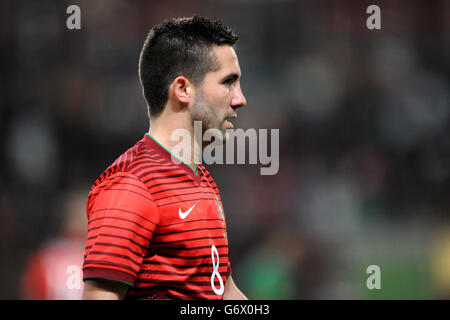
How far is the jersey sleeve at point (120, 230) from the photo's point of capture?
1868mm

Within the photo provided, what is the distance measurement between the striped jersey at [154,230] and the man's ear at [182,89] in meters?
0.21

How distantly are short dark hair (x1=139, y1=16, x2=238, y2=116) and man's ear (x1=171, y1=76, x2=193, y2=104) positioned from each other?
0.9 inches

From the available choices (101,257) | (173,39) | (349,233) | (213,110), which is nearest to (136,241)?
(101,257)

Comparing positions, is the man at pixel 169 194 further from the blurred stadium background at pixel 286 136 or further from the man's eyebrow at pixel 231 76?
the blurred stadium background at pixel 286 136

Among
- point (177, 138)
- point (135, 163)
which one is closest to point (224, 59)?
point (177, 138)

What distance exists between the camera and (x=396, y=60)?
21.7 feet

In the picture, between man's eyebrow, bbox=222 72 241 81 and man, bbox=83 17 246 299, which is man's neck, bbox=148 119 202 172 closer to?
man, bbox=83 17 246 299

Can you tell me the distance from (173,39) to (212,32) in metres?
0.17

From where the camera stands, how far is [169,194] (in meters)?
2.09

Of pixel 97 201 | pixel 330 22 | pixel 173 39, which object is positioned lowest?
pixel 97 201

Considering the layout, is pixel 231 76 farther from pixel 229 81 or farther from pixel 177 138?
pixel 177 138

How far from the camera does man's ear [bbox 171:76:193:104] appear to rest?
90.9 inches

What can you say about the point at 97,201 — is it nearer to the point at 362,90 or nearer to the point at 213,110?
the point at 213,110
